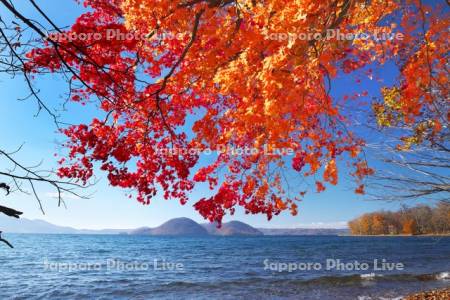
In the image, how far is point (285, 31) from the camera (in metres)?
4.80

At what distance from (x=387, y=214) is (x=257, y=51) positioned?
16380 cm

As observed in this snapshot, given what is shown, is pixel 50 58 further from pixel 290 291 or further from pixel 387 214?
pixel 387 214

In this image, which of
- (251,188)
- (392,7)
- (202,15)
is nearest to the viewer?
(202,15)

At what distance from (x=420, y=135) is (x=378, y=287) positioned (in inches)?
556

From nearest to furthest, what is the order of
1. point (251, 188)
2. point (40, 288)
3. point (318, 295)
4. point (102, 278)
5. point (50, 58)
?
point (50, 58) → point (251, 188) → point (318, 295) → point (40, 288) → point (102, 278)

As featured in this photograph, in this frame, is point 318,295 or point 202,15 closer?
point 202,15

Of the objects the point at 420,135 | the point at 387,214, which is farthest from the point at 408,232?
the point at 420,135

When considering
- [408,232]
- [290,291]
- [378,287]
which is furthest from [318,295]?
[408,232]

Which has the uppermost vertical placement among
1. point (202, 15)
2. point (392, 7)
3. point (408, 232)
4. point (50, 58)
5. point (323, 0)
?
point (392, 7)

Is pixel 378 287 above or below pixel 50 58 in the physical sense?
below

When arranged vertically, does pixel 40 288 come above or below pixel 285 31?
below

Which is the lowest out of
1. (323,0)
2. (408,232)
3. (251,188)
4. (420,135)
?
(408,232)

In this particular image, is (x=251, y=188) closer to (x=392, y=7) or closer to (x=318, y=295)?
(x=392, y=7)

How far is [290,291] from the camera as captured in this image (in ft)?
60.2
